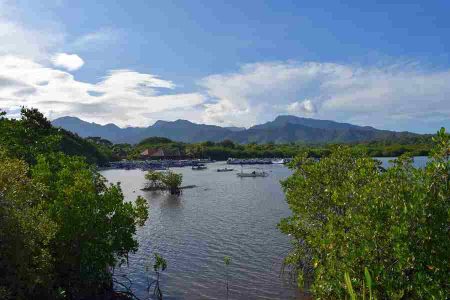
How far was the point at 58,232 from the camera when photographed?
18.9 metres

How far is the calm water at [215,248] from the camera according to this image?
26234 millimetres

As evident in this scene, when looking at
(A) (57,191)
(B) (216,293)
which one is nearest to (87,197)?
(A) (57,191)

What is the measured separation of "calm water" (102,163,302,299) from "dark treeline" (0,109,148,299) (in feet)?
21.8

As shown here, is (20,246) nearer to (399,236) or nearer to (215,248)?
(399,236)

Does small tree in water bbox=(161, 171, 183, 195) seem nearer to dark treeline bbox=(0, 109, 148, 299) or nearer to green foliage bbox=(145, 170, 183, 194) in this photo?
green foliage bbox=(145, 170, 183, 194)

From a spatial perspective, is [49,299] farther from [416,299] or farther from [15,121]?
[15,121]

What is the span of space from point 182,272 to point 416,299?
66.1ft

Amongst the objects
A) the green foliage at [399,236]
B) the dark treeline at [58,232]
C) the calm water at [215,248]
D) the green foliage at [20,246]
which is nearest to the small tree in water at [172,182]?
the calm water at [215,248]

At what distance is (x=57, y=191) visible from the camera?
2181 cm

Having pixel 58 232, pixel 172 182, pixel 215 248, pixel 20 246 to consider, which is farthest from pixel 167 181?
pixel 20 246

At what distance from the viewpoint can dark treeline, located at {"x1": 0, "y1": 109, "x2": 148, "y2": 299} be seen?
14.3 metres

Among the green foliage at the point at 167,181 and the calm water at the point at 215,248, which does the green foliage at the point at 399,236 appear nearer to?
the calm water at the point at 215,248

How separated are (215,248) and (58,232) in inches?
750

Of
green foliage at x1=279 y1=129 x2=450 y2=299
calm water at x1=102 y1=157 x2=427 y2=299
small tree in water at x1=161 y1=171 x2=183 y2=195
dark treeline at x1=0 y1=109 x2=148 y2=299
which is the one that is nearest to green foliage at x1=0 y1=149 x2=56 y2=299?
dark treeline at x1=0 y1=109 x2=148 y2=299
